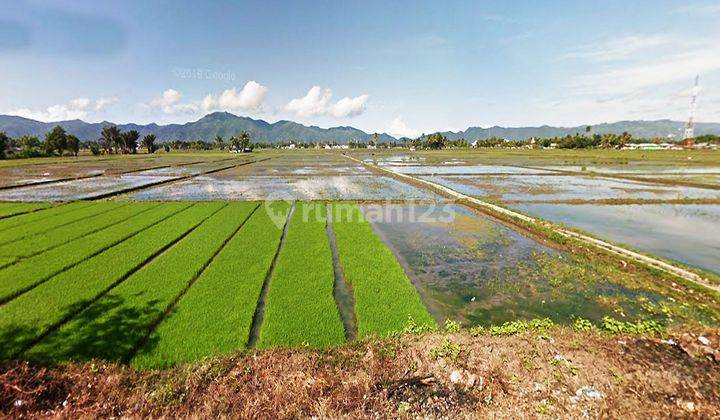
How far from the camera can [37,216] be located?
56.6ft

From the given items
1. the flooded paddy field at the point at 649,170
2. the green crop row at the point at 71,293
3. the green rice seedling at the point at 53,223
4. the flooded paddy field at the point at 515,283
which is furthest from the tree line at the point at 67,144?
the flooded paddy field at the point at 649,170

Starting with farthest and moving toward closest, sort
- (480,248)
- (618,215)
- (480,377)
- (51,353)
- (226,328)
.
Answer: (618,215), (480,248), (226,328), (51,353), (480,377)

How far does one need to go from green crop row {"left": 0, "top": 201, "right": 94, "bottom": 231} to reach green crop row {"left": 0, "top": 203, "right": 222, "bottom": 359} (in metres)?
7.07

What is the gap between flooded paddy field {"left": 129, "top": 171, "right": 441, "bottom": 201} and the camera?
964 inches

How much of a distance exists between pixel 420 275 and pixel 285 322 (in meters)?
4.79

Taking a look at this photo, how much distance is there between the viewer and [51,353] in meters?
6.10

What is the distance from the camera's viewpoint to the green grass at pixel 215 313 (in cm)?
630

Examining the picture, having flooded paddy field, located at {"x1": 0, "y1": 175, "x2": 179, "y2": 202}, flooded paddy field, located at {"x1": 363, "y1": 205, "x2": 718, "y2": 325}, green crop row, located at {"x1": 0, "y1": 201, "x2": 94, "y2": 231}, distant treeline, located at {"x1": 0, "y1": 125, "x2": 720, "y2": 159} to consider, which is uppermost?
distant treeline, located at {"x1": 0, "y1": 125, "x2": 720, "y2": 159}

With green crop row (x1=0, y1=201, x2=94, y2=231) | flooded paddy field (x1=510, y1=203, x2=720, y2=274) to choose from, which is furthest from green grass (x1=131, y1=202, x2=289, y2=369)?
flooded paddy field (x1=510, y1=203, x2=720, y2=274)

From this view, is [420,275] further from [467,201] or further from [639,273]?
[467,201]

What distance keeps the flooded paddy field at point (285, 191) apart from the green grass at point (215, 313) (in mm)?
13143

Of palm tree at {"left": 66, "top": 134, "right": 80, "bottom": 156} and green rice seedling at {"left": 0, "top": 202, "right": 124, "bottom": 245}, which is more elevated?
palm tree at {"left": 66, "top": 134, "right": 80, "bottom": 156}

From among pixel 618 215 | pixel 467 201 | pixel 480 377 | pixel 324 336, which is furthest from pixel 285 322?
pixel 618 215

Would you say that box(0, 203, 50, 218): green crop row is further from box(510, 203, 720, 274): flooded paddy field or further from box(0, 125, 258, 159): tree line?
box(0, 125, 258, 159): tree line
